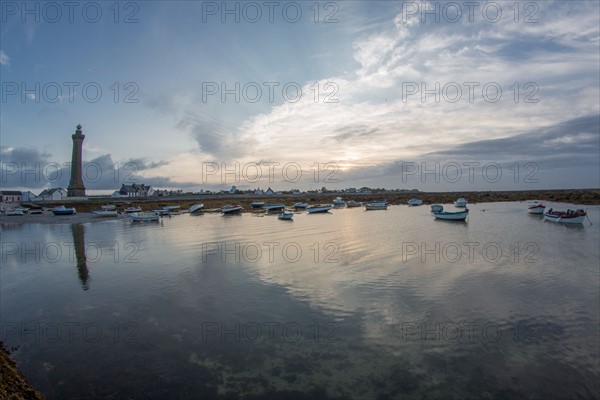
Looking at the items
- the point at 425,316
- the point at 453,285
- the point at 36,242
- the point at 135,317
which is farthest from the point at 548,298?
the point at 36,242

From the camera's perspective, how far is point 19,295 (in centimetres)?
1786

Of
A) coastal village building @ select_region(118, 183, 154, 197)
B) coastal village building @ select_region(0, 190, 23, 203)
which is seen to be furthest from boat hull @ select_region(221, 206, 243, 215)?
coastal village building @ select_region(0, 190, 23, 203)

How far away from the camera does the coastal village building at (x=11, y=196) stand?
405 feet

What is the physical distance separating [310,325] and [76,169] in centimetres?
12009

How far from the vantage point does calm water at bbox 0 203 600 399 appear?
30.9 ft

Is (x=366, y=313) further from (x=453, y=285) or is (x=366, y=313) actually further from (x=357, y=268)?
(x=357, y=268)

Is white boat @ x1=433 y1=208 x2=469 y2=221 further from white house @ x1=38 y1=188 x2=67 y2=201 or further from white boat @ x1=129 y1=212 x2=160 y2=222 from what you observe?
white house @ x1=38 y1=188 x2=67 y2=201

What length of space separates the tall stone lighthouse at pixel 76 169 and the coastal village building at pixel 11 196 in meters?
33.2

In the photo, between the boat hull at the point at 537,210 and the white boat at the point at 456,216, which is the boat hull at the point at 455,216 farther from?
the boat hull at the point at 537,210

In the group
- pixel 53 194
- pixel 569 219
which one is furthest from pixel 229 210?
pixel 53 194

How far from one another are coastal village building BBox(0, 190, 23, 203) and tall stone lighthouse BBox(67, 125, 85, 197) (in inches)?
1307

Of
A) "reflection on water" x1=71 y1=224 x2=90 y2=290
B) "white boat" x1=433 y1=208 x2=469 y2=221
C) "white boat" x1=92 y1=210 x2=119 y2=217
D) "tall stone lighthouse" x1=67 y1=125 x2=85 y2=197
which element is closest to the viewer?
"reflection on water" x1=71 y1=224 x2=90 y2=290

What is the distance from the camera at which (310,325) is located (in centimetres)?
1320

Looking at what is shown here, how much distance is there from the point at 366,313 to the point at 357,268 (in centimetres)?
832
